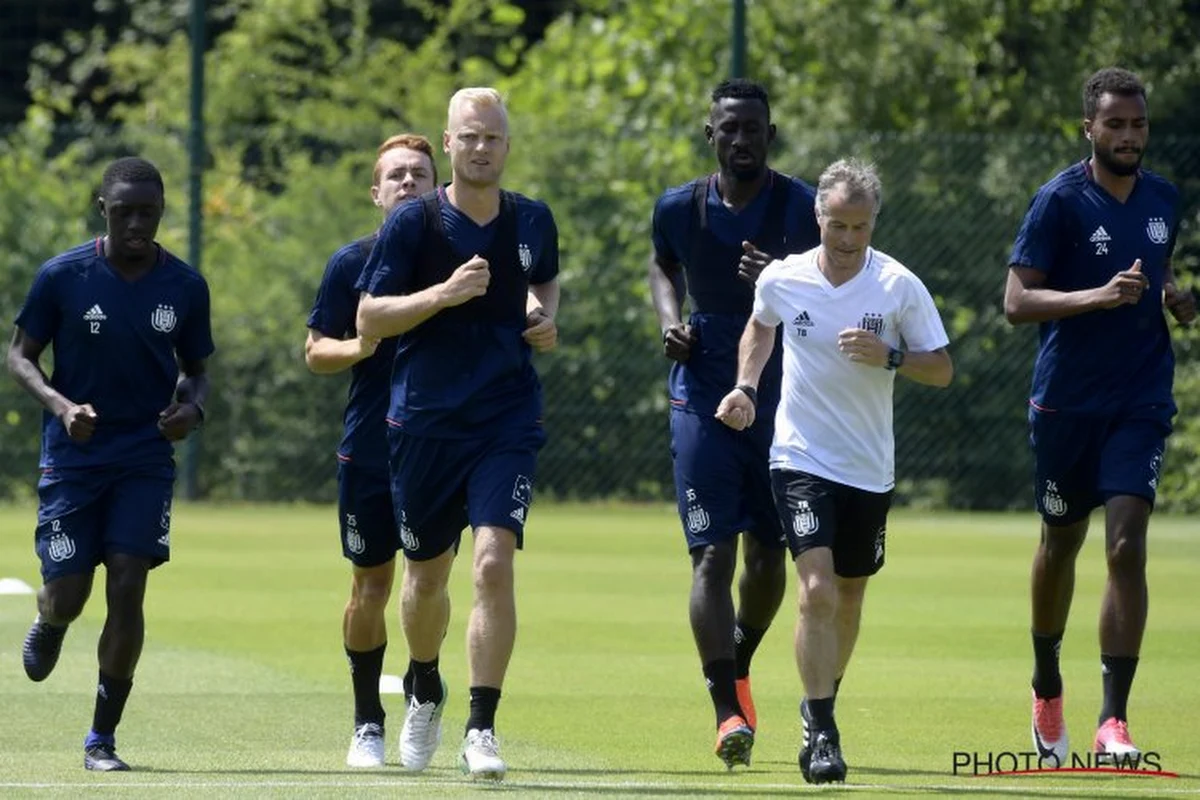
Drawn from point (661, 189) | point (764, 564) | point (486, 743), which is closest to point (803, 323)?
point (764, 564)

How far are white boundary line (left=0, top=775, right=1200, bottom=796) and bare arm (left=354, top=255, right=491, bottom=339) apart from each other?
1.50m

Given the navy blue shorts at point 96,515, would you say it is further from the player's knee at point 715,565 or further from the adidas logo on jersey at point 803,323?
the adidas logo on jersey at point 803,323

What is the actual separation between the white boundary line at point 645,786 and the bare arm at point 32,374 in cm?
→ 138

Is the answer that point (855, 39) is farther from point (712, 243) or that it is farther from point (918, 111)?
point (712, 243)

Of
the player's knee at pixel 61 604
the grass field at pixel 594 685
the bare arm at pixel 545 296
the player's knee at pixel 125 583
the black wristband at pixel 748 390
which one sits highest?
the bare arm at pixel 545 296

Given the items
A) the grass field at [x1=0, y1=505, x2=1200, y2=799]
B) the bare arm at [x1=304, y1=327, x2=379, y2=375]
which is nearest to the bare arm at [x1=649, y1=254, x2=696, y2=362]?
the bare arm at [x1=304, y1=327, x2=379, y2=375]

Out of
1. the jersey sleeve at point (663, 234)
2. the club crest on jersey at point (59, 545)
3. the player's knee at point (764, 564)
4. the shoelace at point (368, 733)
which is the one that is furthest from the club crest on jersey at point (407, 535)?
the jersey sleeve at point (663, 234)

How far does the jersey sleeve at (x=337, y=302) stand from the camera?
9.27 metres

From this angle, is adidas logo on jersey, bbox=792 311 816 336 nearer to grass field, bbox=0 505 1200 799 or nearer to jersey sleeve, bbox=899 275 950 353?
jersey sleeve, bbox=899 275 950 353

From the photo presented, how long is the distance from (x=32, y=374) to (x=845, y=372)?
2.86m

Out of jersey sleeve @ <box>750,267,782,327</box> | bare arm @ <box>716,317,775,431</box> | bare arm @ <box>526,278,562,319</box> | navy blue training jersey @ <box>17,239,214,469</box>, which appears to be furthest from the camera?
navy blue training jersey @ <box>17,239,214,469</box>

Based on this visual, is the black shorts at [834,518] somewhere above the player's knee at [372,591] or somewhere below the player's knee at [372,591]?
above

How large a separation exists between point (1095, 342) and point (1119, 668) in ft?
3.93

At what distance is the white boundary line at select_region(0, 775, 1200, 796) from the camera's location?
8055 millimetres
